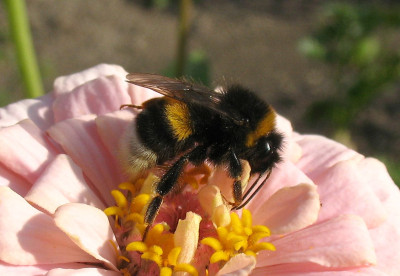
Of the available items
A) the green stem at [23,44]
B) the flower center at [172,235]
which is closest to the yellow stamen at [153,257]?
the flower center at [172,235]

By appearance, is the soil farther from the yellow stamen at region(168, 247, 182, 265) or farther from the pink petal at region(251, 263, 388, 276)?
the yellow stamen at region(168, 247, 182, 265)

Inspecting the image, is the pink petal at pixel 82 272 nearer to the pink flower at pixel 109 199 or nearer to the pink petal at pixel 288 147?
the pink flower at pixel 109 199

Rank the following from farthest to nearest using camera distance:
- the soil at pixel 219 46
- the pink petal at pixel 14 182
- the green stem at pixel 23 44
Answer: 1. the soil at pixel 219 46
2. the green stem at pixel 23 44
3. the pink petal at pixel 14 182

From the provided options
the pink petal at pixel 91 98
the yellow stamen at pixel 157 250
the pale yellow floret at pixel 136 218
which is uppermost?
the pink petal at pixel 91 98

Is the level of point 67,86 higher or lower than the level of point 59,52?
higher

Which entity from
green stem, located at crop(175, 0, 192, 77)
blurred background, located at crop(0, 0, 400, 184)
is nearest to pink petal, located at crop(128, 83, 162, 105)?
green stem, located at crop(175, 0, 192, 77)

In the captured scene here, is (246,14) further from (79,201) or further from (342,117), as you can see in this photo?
(79,201)

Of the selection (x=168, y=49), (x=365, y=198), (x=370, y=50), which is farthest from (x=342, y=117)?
(x=365, y=198)
